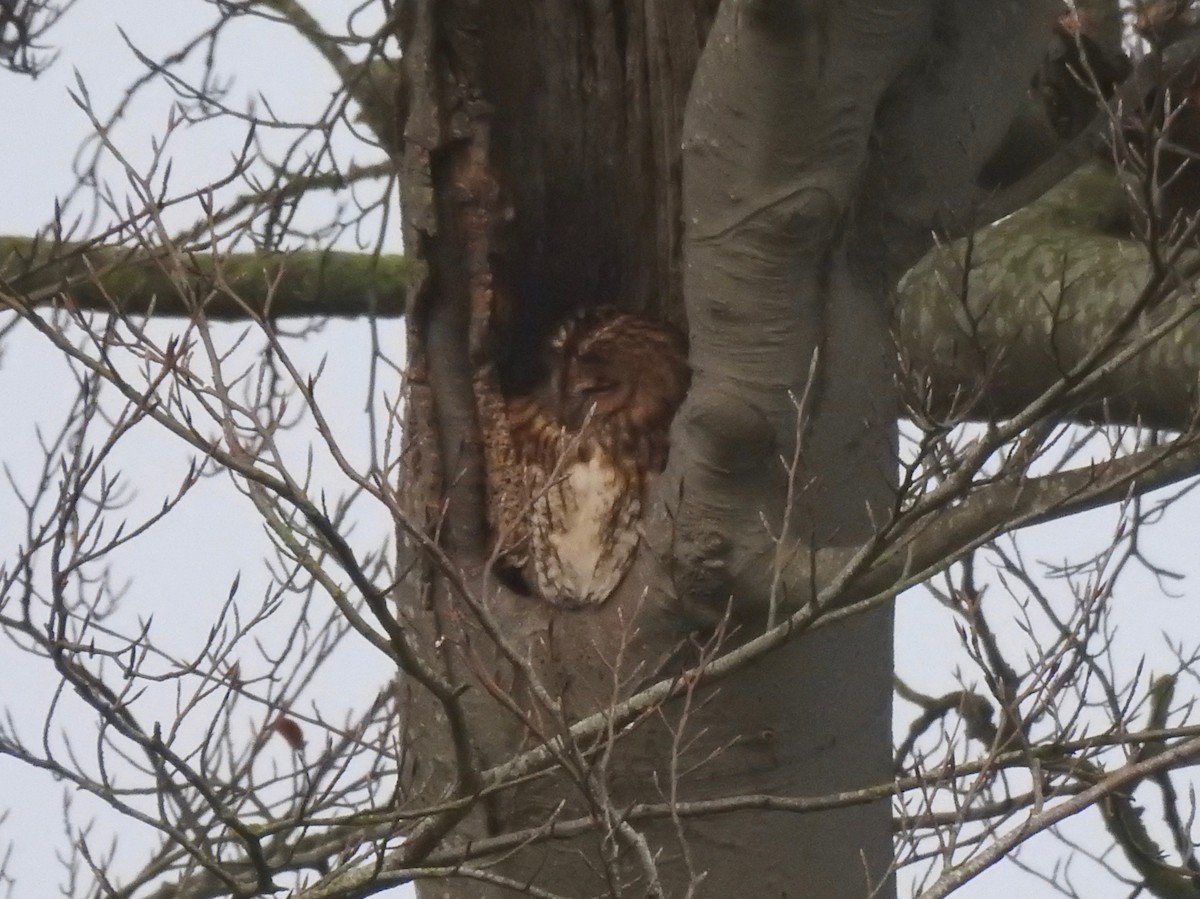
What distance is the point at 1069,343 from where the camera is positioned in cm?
307

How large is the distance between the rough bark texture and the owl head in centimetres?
33

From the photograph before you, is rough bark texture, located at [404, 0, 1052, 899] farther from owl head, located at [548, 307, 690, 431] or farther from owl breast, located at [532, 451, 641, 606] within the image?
owl head, located at [548, 307, 690, 431]

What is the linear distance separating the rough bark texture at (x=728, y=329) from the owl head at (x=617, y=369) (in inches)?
13.0

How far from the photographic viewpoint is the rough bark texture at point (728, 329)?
7.72 feet

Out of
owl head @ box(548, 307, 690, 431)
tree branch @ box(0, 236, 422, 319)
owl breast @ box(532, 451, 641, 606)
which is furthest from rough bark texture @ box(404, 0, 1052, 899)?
tree branch @ box(0, 236, 422, 319)

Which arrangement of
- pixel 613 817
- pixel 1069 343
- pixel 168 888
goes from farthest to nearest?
1. pixel 168 888
2. pixel 1069 343
3. pixel 613 817

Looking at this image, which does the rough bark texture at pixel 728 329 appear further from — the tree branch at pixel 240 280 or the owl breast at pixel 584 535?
the tree branch at pixel 240 280

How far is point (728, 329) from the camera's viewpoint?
8.02 feet

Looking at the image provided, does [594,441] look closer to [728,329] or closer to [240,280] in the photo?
[728,329]

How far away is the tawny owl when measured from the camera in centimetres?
289

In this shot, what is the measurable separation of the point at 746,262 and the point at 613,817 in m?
0.94

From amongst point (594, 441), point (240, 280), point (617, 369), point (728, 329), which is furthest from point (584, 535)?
point (240, 280)

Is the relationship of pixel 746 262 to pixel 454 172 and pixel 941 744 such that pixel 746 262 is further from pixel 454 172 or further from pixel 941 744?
pixel 941 744

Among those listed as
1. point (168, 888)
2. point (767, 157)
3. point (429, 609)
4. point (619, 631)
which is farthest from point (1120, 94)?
point (168, 888)
